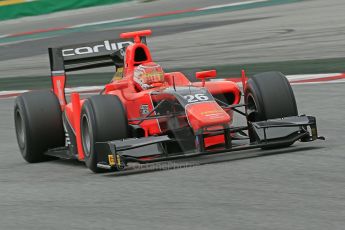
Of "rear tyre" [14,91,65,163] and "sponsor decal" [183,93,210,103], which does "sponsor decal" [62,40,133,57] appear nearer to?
"rear tyre" [14,91,65,163]

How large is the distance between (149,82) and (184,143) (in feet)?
3.66

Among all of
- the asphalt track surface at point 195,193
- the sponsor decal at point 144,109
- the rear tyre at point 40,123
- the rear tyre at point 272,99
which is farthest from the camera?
the rear tyre at point 40,123

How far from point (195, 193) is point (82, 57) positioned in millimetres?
4098

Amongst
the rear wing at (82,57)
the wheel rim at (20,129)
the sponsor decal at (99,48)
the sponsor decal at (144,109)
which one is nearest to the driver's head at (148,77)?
the sponsor decal at (144,109)

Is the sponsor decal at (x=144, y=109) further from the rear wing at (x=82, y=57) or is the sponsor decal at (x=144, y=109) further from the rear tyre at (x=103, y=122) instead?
the rear wing at (x=82, y=57)

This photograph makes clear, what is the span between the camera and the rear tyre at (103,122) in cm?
902

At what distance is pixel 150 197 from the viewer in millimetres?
7641

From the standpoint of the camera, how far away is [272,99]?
9.59 meters

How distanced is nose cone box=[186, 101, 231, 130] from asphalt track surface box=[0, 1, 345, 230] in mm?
371

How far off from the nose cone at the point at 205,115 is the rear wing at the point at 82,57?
6.75 ft

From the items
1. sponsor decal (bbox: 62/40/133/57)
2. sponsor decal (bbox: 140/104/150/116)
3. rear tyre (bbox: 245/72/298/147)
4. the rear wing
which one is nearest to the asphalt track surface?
rear tyre (bbox: 245/72/298/147)

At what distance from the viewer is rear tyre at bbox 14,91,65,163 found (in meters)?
10.3

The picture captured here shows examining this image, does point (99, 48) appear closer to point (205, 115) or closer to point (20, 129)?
point (20, 129)

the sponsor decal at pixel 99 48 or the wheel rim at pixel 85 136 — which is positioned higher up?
the sponsor decal at pixel 99 48
